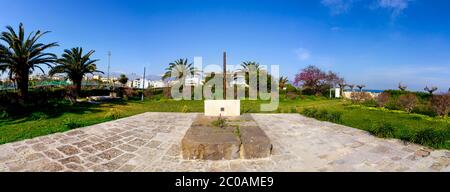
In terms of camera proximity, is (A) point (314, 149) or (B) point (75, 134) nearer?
(A) point (314, 149)

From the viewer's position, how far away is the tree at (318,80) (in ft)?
101

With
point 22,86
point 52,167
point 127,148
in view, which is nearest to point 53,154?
point 52,167

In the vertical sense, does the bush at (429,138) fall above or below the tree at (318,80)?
below

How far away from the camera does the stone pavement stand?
4.18 m

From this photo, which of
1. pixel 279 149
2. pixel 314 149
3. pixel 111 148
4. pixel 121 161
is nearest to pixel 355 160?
pixel 314 149

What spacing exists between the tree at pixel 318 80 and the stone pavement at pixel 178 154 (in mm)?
26209

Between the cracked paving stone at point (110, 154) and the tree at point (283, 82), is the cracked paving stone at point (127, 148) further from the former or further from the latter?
the tree at point (283, 82)

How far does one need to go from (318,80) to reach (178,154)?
30.0 meters

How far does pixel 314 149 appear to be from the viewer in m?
5.29

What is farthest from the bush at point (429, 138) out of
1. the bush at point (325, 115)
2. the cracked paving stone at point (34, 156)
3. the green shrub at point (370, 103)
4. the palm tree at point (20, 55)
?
the palm tree at point (20, 55)

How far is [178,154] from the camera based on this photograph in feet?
16.2

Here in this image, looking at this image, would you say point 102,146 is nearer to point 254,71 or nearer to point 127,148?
point 127,148
